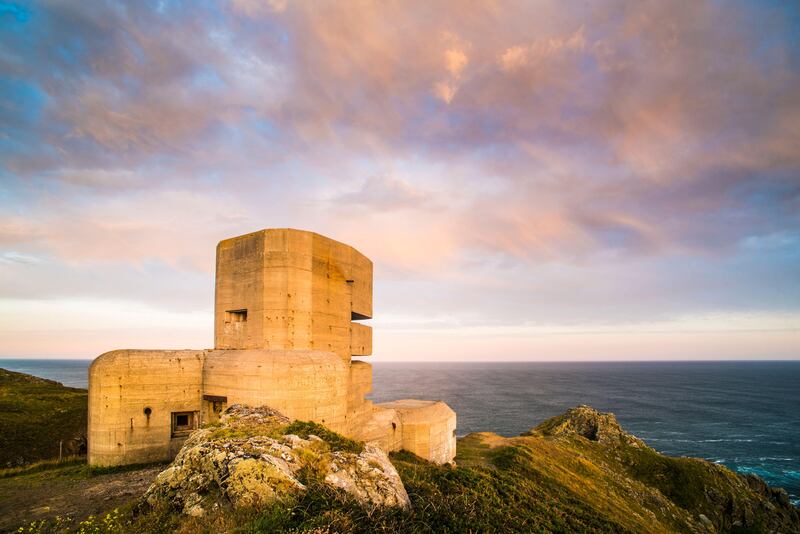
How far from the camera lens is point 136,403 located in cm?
1484

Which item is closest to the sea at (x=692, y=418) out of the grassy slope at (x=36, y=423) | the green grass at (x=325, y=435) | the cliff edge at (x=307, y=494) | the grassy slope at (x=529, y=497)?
the grassy slope at (x=529, y=497)

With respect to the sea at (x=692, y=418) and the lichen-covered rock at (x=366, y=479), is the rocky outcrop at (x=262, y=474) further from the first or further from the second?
the sea at (x=692, y=418)

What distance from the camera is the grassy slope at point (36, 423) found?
23844mm

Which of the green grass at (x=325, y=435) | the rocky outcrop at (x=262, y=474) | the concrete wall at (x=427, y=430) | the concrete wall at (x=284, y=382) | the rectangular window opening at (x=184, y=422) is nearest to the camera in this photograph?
the rocky outcrop at (x=262, y=474)

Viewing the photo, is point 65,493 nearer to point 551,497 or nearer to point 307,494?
point 307,494

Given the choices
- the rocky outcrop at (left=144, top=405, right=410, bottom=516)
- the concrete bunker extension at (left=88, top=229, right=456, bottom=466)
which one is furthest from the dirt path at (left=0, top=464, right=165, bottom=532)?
the rocky outcrop at (left=144, top=405, right=410, bottom=516)

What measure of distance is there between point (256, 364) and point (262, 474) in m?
8.10

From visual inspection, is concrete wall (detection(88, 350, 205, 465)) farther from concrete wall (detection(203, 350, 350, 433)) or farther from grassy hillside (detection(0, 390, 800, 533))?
grassy hillside (detection(0, 390, 800, 533))

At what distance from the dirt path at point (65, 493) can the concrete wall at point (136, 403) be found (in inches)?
39.5

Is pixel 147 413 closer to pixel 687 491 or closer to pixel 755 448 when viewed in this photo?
pixel 687 491

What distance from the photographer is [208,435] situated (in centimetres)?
976

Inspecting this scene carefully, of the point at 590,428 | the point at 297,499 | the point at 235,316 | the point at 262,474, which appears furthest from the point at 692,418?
the point at 262,474

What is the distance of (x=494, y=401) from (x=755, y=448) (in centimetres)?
4507

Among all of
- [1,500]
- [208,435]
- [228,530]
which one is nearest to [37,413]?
[1,500]
